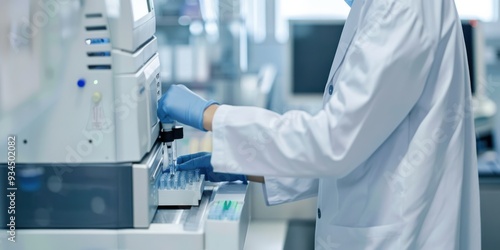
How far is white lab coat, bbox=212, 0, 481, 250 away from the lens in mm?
1203

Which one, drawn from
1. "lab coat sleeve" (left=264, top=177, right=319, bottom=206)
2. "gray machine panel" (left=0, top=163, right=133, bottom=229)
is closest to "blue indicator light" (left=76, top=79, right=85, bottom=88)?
"gray machine panel" (left=0, top=163, right=133, bottom=229)

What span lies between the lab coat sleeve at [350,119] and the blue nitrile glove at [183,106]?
6 cm

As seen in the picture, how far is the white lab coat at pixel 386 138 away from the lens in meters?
1.20

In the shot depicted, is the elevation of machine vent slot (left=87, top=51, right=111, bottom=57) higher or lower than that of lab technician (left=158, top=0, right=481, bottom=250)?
higher

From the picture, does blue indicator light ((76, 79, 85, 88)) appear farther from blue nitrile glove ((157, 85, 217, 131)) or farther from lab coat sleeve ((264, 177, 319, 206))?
lab coat sleeve ((264, 177, 319, 206))

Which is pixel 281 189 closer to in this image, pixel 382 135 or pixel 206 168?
pixel 206 168

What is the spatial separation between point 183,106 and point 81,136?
213 millimetres

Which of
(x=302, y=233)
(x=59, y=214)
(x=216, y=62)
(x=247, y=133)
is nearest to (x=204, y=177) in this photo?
(x=247, y=133)

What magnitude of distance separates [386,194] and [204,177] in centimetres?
35

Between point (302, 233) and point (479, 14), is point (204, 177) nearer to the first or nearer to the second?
point (302, 233)

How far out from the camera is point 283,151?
1.23 metres

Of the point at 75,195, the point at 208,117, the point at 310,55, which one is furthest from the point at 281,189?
the point at 310,55

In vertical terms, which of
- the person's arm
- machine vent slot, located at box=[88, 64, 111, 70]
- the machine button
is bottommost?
the person's arm

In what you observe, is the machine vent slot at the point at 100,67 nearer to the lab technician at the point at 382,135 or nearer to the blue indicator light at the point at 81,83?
the blue indicator light at the point at 81,83
